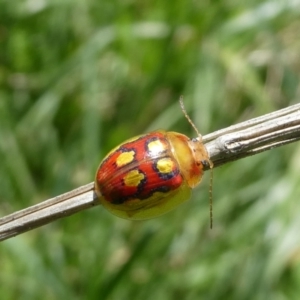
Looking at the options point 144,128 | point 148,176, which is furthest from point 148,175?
point 144,128

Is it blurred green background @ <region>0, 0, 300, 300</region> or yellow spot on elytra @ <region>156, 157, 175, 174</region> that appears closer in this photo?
yellow spot on elytra @ <region>156, 157, 175, 174</region>

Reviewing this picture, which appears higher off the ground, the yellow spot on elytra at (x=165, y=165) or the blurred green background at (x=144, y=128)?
the blurred green background at (x=144, y=128)

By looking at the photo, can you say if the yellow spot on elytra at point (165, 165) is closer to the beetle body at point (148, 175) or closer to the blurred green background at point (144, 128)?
the beetle body at point (148, 175)

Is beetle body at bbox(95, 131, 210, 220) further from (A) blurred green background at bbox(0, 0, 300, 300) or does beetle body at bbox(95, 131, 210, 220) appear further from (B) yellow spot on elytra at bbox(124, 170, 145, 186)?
(A) blurred green background at bbox(0, 0, 300, 300)

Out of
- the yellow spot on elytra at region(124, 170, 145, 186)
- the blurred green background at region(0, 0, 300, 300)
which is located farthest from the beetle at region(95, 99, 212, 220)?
the blurred green background at region(0, 0, 300, 300)

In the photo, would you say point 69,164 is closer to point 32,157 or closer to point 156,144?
point 32,157

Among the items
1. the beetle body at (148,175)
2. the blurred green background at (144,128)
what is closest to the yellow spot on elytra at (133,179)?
the beetle body at (148,175)
